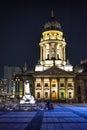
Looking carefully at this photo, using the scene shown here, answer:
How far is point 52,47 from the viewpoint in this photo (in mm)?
150625

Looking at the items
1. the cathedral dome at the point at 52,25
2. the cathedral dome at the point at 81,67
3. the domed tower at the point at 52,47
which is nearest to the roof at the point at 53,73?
the domed tower at the point at 52,47

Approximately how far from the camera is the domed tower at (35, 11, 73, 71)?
148m

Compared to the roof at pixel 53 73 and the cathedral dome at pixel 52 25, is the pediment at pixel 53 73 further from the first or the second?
the cathedral dome at pixel 52 25

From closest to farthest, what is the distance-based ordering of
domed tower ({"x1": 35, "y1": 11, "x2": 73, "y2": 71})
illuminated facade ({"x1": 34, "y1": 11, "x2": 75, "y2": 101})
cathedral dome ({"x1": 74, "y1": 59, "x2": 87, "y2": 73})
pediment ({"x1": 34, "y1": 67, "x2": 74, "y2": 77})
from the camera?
pediment ({"x1": 34, "y1": 67, "x2": 74, "y2": 77}) → illuminated facade ({"x1": 34, "y1": 11, "x2": 75, "y2": 101}) → domed tower ({"x1": 35, "y1": 11, "x2": 73, "y2": 71}) → cathedral dome ({"x1": 74, "y1": 59, "x2": 87, "y2": 73})

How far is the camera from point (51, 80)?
143m

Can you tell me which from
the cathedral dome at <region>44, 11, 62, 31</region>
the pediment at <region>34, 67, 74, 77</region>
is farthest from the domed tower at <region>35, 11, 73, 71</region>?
the pediment at <region>34, 67, 74, 77</region>

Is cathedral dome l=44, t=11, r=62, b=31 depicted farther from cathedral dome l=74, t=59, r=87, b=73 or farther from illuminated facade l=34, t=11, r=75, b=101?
cathedral dome l=74, t=59, r=87, b=73

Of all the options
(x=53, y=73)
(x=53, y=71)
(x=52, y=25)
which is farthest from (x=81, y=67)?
(x=53, y=71)

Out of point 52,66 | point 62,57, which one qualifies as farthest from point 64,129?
point 62,57

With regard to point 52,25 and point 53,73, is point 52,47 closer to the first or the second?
point 52,25

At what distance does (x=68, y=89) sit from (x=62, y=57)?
15.6m

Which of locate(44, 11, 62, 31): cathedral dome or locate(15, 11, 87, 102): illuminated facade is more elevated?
locate(44, 11, 62, 31): cathedral dome

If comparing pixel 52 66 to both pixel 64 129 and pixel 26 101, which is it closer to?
pixel 26 101

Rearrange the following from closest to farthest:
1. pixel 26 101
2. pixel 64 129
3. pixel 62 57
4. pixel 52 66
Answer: pixel 64 129, pixel 26 101, pixel 52 66, pixel 62 57
